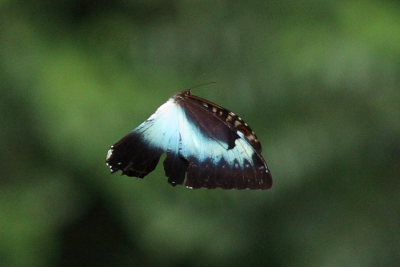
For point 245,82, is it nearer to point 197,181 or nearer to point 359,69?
point 359,69

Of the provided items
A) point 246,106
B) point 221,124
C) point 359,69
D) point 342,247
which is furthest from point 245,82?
point 221,124

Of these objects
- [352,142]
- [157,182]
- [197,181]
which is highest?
[352,142]

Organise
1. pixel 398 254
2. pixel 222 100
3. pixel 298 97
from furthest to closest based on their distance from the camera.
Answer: pixel 398 254 → pixel 298 97 → pixel 222 100

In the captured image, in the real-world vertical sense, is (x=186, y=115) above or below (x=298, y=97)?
below

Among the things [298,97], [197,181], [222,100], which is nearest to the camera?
[197,181]

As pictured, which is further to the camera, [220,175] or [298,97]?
[298,97]

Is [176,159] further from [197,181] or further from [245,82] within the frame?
[245,82]
